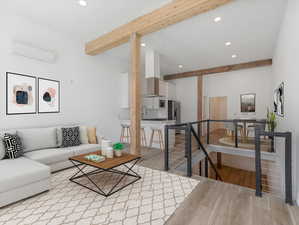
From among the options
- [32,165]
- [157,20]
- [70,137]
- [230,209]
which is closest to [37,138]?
[70,137]

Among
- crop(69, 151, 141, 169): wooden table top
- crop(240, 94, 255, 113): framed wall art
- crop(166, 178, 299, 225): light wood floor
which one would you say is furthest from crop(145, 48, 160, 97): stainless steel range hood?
crop(240, 94, 255, 113): framed wall art

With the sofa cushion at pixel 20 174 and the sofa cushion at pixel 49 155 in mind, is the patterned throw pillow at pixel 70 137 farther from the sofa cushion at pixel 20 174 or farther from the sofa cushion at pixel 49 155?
the sofa cushion at pixel 20 174

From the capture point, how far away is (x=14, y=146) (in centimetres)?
271

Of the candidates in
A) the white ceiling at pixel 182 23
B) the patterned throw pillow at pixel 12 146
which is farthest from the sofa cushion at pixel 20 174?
the white ceiling at pixel 182 23

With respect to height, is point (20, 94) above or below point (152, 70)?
below

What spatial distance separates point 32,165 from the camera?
2.33m

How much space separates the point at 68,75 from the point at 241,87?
686cm

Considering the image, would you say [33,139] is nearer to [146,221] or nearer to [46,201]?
[46,201]

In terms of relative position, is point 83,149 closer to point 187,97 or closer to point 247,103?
point 187,97

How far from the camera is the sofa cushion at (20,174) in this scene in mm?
1919

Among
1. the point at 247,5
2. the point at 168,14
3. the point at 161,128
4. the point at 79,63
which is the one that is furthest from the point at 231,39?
the point at 79,63

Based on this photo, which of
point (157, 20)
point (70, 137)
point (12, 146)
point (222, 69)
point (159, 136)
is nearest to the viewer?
point (12, 146)

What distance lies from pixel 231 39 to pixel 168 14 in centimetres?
230

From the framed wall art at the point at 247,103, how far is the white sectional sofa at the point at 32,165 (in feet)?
20.8
